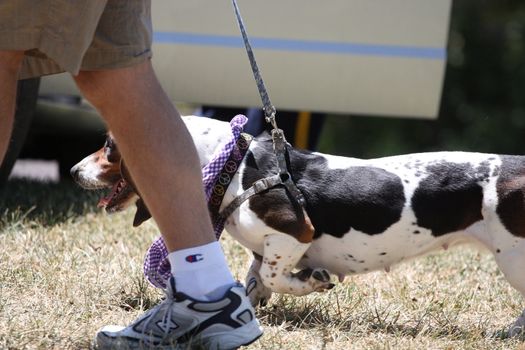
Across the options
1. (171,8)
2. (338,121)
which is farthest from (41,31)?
(338,121)

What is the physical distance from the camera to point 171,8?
524 centimetres

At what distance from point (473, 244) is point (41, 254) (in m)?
1.79

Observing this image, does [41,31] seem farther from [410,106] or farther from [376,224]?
[410,106]

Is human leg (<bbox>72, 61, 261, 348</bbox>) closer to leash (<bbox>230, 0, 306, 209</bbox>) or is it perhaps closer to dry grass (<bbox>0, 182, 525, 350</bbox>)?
dry grass (<bbox>0, 182, 525, 350</bbox>)

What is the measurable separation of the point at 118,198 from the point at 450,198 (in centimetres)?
126

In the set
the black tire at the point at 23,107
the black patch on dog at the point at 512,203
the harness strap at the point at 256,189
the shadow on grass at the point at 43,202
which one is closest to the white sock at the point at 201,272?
the harness strap at the point at 256,189

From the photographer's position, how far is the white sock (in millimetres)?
2805

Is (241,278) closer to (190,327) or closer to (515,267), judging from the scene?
(515,267)

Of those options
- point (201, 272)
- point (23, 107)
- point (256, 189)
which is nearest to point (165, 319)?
point (201, 272)

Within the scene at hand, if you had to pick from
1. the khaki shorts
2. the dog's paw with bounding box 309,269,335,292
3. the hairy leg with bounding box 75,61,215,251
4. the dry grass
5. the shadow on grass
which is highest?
the khaki shorts

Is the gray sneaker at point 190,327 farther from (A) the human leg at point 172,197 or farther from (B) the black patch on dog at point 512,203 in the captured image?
(B) the black patch on dog at point 512,203

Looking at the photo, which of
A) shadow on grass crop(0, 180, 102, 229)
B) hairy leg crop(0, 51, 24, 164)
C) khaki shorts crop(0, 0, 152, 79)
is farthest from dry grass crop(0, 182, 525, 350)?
khaki shorts crop(0, 0, 152, 79)

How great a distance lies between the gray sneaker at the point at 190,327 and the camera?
2.82 meters

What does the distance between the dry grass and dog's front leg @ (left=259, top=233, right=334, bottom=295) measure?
95 mm
